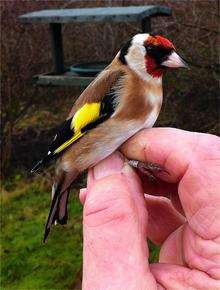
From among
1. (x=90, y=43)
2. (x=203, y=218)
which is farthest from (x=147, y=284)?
(x=90, y=43)

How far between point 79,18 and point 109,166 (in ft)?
8.91

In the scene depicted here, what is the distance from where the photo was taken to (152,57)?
2594 mm

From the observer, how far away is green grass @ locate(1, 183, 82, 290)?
4906 millimetres

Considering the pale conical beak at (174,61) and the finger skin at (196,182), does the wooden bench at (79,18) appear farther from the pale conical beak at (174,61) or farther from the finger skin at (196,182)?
the finger skin at (196,182)

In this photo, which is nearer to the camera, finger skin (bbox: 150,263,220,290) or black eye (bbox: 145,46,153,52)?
finger skin (bbox: 150,263,220,290)

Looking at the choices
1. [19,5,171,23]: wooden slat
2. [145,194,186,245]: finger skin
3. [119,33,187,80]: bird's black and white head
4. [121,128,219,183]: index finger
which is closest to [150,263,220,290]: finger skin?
[121,128,219,183]: index finger

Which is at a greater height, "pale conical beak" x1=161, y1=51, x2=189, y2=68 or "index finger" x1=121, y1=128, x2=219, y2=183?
"pale conical beak" x1=161, y1=51, x2=189, y2=68

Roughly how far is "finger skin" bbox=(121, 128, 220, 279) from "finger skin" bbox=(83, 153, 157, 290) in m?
0.16

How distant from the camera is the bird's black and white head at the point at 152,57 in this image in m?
2.54

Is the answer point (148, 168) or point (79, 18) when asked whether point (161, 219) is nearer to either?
point (148, 168)

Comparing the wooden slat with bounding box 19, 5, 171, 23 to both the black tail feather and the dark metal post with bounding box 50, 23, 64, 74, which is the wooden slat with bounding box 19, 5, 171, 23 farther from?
the black tail feather

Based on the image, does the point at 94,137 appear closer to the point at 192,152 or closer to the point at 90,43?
the point at 192,152

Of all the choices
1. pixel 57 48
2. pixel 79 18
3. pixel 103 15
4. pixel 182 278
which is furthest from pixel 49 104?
pixel 182 278

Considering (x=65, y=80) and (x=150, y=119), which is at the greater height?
(x=150, y=119)
